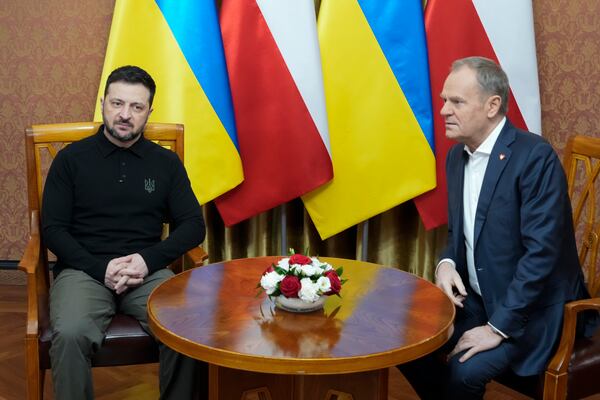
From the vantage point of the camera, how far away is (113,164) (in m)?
2.48

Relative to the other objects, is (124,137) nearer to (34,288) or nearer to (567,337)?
(34,288)

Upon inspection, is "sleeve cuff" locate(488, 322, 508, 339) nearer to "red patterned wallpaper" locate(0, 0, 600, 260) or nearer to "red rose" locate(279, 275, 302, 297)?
"red rose" locate(279, 275, 302, 297)

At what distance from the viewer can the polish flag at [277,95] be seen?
3160 mm

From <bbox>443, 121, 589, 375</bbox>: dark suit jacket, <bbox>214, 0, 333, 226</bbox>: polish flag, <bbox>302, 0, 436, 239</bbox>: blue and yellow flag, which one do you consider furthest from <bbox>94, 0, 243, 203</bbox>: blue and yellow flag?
<bbox>443, 121, 589, 375</bbox>: dark suit jacket

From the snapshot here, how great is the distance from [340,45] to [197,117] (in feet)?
2.39

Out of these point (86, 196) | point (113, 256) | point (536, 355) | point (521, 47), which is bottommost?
point (536, 355)

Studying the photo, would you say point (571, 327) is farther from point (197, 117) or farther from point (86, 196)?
point (197, 117)

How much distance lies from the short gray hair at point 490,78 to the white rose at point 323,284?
0.82 m

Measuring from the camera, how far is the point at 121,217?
2449 mm

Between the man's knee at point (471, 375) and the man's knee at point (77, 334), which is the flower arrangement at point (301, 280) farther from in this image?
the man's knee at point (77, 334)

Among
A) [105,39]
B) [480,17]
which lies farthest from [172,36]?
[480,17]

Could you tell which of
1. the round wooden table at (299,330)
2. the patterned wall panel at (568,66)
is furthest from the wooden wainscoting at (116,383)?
the patterned wall panel at (568,66)

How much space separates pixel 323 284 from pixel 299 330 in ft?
0.45

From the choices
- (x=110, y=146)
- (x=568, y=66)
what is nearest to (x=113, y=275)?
(x=110, y=146)
